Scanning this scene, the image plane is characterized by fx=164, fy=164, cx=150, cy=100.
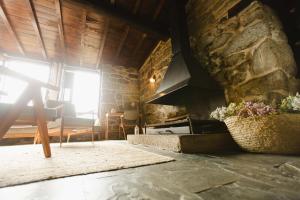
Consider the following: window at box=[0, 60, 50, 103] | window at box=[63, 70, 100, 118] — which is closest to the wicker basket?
window at box=[63, 70, 100, 118]

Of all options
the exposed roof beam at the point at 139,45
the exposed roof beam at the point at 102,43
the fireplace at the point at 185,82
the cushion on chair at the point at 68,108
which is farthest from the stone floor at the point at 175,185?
the exposed roof beam at the point at 139,45

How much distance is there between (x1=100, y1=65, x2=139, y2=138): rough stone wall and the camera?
5.39 metres

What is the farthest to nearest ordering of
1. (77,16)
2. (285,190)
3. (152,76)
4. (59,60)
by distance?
(59,60) < (152,76) < (77,16) < (285,190)

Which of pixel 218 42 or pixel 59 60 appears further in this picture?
pixel 59 60

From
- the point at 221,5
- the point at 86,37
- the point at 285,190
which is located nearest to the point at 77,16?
the point at 86,37

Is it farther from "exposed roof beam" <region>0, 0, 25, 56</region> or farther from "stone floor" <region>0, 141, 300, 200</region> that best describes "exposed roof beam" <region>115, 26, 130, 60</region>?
"stone floor" <region>0, 141, 300, 200</region>

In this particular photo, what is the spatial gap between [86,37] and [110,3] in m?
1.37

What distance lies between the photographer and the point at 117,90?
18.8 feet

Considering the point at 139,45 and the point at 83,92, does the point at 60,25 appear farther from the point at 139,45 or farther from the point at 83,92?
the point at 83,92

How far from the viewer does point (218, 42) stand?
107 inches

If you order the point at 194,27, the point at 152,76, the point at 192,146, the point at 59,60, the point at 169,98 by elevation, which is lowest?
the point at 192,146

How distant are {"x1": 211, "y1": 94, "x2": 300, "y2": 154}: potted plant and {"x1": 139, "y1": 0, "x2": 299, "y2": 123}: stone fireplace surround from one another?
0.41 metres

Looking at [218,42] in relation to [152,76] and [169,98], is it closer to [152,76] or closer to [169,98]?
[169,98]

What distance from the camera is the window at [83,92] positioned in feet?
18.2
